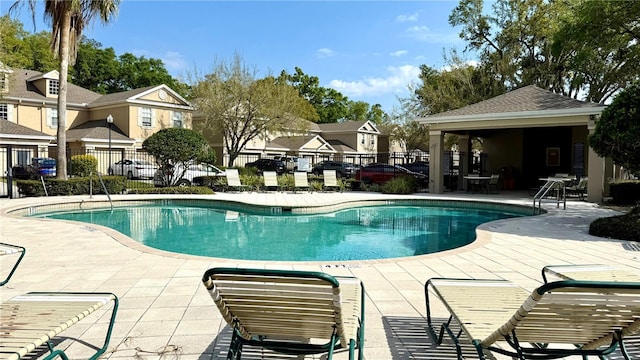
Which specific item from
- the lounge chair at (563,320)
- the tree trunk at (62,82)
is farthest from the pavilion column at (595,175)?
the tree trunk at (62,82)

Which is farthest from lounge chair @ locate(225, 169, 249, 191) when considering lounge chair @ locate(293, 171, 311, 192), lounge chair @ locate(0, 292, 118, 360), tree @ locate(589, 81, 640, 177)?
lounge chair @ locate(0, 292, 118, 360)

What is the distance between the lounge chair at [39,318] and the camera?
205 centimetres

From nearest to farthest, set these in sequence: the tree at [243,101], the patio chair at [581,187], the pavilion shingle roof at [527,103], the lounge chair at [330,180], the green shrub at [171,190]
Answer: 1. the patio chair at [581,187]
2. the pavilion shingle roof at [527,103]
3. the green shrub at [171,190]
4. the lounge chair at [330,180]
5. the tree at [243,101]

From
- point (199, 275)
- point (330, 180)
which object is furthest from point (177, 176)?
point (199, 275)

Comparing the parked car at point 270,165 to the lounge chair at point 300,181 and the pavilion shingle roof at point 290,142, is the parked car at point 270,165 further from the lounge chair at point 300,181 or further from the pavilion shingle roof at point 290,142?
the pavilion shingle roof at point 290,142

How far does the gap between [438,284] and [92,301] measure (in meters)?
2.51

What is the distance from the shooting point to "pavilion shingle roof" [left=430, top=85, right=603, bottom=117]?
614 inches

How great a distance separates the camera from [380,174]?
20.8 m

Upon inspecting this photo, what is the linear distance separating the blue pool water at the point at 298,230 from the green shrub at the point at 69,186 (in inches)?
120

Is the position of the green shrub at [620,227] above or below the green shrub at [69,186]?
below

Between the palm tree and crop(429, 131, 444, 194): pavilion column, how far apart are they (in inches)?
574

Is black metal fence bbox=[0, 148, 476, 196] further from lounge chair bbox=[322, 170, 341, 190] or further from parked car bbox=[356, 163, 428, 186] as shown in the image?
lounge chair bbox=[322, 170, 341, 190]

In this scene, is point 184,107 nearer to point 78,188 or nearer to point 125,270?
point 78,188

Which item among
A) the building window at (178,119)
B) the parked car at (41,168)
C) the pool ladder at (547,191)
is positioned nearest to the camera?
the pool ladder at (547,191)
